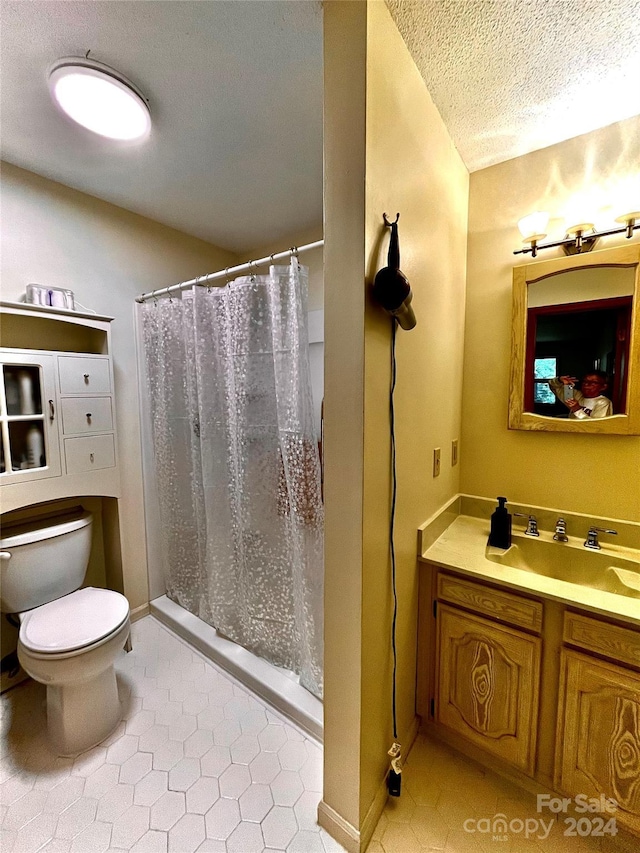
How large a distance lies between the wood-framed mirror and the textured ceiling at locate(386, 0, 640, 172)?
0.49 metres

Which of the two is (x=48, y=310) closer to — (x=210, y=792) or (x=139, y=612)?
(x=139, y=612)

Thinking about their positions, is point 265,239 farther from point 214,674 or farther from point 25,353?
point 214,674

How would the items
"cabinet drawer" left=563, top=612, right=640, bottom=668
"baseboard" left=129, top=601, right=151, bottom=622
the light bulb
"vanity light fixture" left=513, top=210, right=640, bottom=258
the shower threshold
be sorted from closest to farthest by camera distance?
"cabinet drawer" left=563, top=612, right=640, bottom=668, "vanity light fixture" left=513, top=210, right=640, bottom=258, the light bulb, the shower threshold, "baseboard" left=129, top=601, right=151, bottom=622

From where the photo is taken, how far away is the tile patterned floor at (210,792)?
1.07 m

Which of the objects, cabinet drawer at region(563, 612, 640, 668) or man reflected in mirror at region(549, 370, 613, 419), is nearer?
cabinet drawer at region(563, 612, 640, 668)

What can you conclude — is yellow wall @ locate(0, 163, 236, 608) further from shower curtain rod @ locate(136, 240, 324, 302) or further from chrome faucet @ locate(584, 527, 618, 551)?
chrome faucet @ locate(584, 527, 618, 551)

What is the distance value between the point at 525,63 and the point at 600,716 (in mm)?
1997

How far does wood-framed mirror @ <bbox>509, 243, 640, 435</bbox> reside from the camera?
1290mm

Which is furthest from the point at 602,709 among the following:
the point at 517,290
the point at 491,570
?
the point at 517,290

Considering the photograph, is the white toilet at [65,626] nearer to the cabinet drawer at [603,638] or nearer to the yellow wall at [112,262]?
the yellow wall at [112,262]

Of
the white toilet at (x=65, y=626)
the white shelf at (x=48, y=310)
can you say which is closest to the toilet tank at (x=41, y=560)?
the white toilet at (x=65, y=626)

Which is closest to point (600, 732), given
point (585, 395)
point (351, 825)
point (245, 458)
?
point (351, 825)

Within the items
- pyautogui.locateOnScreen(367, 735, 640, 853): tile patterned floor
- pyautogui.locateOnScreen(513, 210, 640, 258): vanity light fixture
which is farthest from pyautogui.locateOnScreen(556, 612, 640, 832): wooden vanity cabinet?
pyautogui.locateOnScreen(513, 210, 640, 258): vanity light fixture

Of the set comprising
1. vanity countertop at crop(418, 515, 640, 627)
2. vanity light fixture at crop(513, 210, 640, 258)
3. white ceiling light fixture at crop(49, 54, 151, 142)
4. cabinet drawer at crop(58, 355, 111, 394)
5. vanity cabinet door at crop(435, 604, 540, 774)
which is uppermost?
white ceiling light fixture at crop(49, 54, 151, 142)
